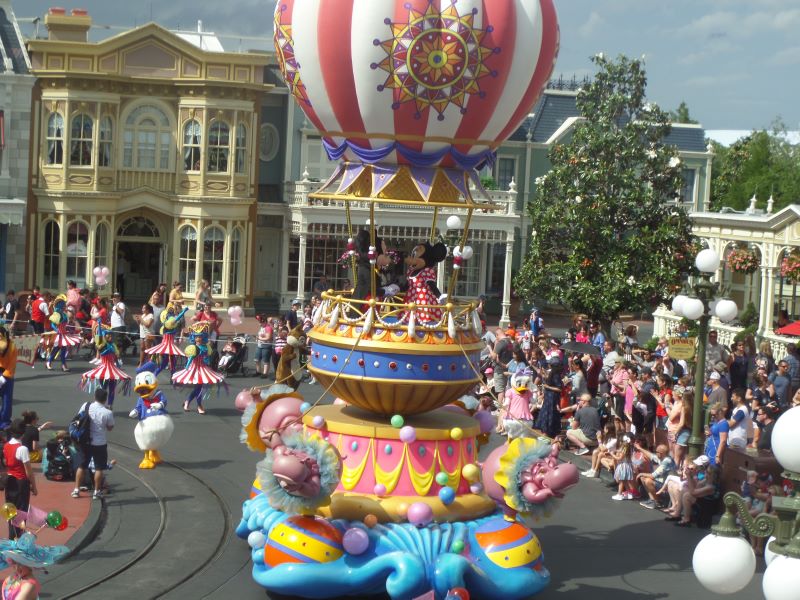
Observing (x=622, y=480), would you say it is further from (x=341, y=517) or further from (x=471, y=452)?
(x=341, y=517)

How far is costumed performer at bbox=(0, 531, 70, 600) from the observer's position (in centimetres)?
1034

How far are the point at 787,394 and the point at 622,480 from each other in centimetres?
487

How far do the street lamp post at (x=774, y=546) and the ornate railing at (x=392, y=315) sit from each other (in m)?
7.37

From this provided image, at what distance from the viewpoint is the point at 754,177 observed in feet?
199

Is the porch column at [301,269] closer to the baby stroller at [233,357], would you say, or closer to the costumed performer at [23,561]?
the baby stroller at [233,357]

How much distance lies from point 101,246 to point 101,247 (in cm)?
3

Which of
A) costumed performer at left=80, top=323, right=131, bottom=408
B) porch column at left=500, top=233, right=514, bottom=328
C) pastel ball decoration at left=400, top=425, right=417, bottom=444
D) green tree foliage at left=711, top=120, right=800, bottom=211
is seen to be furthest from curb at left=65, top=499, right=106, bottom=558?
green tree foliage at left=711, top=120, right=800, bottom=211

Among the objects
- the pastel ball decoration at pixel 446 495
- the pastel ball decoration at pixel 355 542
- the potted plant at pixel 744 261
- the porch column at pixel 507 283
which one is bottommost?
the pastel ball decoration at pixel 355 542

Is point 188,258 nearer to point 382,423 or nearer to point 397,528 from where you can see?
point 382,423

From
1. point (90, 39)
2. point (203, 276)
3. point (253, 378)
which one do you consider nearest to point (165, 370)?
point (253, 378)

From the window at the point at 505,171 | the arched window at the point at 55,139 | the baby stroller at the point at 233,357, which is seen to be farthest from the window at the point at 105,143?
the window at the point at 505,171

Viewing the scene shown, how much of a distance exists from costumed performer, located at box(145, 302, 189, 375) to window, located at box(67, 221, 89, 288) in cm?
1128

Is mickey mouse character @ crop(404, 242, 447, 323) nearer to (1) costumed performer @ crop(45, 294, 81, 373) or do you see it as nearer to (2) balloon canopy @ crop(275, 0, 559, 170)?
(2) balloon canopy @ crop(275, 0, 559, 170)

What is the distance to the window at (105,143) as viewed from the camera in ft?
116
